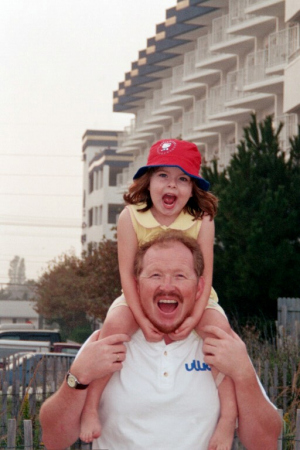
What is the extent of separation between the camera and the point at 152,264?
3.75 meters

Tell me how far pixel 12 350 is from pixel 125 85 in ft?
143

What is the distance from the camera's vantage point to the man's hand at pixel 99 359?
367 cm

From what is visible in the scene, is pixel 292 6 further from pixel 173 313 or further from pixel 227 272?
pixel 173 313

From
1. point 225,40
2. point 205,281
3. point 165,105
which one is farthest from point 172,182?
point 165,105

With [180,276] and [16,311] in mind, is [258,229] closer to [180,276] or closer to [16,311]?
[180,276]

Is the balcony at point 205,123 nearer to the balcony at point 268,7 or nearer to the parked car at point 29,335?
the balcony at point 268,7

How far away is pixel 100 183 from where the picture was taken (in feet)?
289

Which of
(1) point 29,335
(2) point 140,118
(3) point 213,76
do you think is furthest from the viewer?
(2) point 140,118

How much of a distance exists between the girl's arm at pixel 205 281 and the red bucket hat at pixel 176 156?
0.21m

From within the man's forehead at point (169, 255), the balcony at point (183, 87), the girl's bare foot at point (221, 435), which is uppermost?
the balcony at point (183, 87)

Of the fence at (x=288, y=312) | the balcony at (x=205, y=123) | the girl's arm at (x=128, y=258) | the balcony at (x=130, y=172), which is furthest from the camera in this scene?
the balcony at (x=130, y=172)

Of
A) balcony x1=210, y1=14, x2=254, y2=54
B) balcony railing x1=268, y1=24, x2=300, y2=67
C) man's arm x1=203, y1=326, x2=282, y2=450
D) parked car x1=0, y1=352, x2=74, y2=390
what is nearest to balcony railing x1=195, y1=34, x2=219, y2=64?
balcony x1=210, y1=14, x2=254, y2=54

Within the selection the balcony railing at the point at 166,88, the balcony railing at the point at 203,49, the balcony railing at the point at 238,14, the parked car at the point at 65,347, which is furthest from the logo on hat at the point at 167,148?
the balcony railing at the point at 166,88

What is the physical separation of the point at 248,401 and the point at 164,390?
0.98ft
